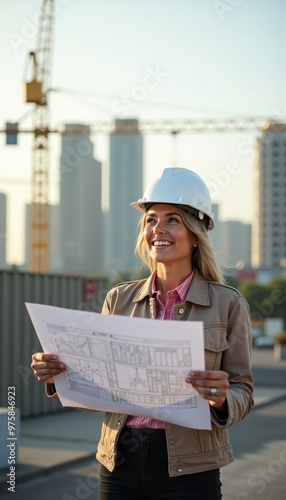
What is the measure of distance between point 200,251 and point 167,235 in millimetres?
173

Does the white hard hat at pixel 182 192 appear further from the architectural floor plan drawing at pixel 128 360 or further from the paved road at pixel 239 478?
the paved road at pixel 239 478

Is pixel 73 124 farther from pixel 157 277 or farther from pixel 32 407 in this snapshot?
pixel 157 277

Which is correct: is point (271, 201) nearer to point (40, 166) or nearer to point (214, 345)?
point (40, 166)

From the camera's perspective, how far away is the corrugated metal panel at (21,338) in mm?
14953

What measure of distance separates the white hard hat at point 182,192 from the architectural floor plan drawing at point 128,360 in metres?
0.61

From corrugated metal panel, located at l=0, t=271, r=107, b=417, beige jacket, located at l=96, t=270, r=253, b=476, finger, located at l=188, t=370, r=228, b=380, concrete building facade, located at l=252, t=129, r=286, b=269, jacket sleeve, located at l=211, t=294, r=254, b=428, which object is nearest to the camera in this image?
finger, located at l=188, t=370, r=228, b=380

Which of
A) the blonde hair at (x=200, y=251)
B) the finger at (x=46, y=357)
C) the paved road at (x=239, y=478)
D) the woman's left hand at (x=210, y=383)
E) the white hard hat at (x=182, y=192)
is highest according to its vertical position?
the white hard hat at (x=182, y=192)

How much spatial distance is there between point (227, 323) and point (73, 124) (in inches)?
2600

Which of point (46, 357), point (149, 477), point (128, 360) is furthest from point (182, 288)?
point (149, 477)

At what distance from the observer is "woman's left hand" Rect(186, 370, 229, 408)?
9.65 ft

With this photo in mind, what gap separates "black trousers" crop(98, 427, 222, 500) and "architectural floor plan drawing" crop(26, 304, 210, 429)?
126 mm


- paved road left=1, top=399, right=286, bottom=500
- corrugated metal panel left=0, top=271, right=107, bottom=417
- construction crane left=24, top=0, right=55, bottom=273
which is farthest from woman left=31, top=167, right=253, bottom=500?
construction crane left=24, top=0, right=55, bottom=273

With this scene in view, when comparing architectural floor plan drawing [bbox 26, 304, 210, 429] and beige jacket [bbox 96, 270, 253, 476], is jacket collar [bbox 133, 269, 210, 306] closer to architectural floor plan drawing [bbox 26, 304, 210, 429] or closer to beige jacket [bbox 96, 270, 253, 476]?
beige jacket [bbox 96, 270, 253, 476]

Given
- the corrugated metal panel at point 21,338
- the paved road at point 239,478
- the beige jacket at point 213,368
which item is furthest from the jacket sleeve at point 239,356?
the corrugated metal panel at point 21,338
